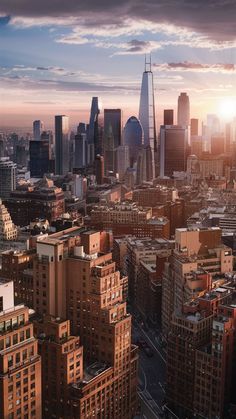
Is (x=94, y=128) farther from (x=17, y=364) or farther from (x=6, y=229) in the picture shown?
(x=17, y=364)

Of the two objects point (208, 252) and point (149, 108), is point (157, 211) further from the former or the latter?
point (149, 108)

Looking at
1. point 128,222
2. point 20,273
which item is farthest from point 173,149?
point 20,273

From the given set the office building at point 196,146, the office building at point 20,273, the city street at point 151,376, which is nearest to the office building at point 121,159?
the office building at point 196,146

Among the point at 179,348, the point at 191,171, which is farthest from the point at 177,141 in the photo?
the point at 179,348

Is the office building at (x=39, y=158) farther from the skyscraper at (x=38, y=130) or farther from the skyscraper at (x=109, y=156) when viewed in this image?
the skyscraper at (x=109, y=156)

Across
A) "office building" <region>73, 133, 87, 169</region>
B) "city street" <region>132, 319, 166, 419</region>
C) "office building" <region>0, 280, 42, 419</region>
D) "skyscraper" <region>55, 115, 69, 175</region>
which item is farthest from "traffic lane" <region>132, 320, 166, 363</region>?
"office building" <region>73, 133, 87, 169</region>

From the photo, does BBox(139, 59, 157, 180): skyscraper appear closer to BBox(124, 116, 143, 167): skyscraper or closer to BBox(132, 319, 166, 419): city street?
BBox(124, 116, 143, 167): skyscraper
